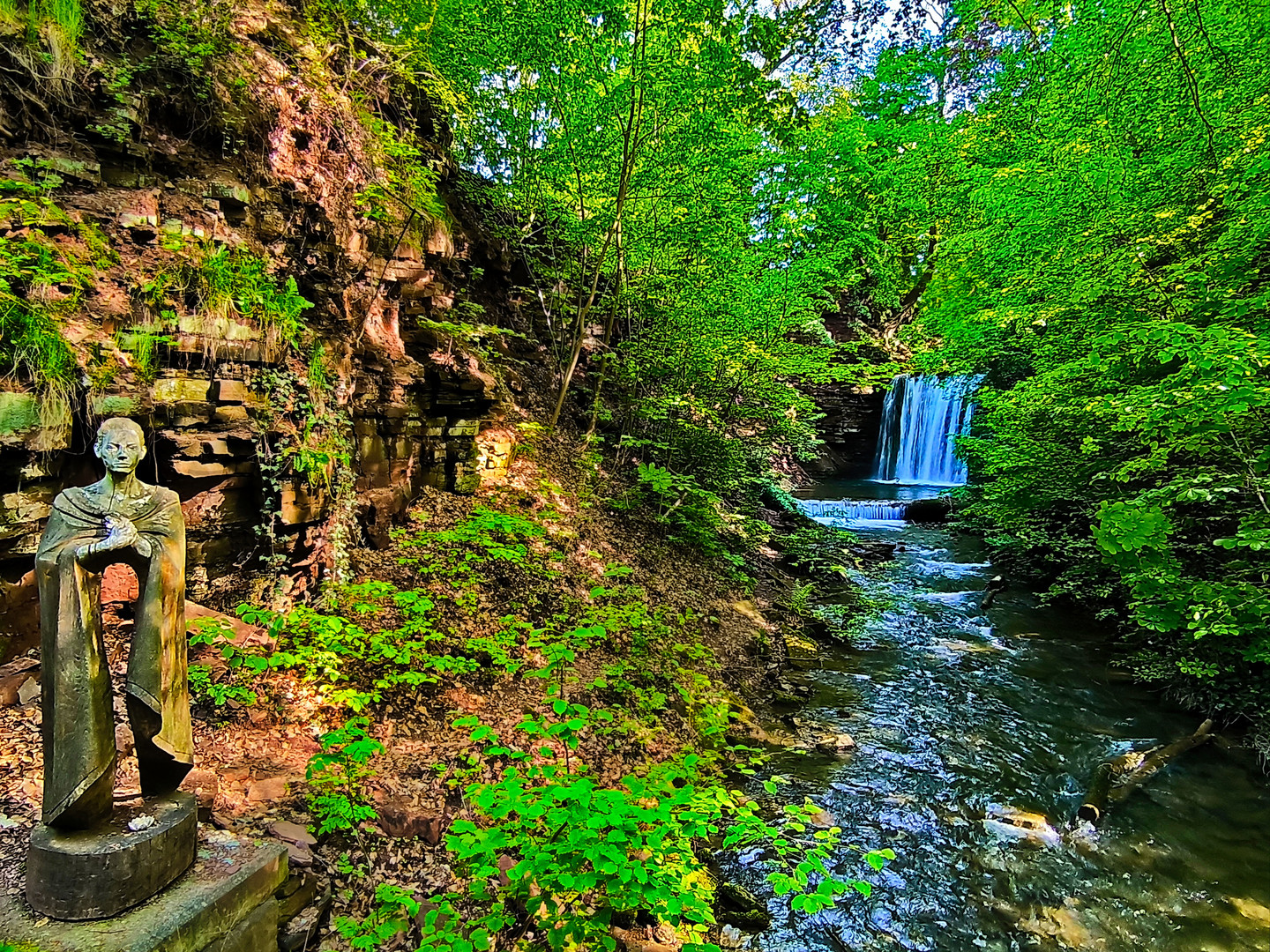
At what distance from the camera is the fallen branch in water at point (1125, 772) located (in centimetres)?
472

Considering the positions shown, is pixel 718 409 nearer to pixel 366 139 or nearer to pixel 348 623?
pixel 366 139

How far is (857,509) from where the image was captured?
15.5 m

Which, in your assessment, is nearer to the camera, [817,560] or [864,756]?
[864,756]

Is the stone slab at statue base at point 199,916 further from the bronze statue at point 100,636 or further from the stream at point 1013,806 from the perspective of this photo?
the stream at point 1013,806

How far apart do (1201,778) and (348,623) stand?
7.50 meters

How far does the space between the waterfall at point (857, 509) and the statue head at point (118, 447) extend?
46.8ft

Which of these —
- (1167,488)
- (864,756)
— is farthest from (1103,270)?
(864,756)

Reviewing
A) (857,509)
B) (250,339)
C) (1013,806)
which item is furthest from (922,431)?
(250,339)

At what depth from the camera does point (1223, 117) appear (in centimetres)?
519

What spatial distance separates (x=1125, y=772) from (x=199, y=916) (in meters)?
6.88

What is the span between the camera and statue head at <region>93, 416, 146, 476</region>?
201 cm

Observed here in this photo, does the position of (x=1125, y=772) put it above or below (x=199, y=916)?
below

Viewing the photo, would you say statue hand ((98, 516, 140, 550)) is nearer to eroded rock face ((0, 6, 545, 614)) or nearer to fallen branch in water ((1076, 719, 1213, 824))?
eroded rock face ((0, 6, 545, 614))

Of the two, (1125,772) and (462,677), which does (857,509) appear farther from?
(462,677)
